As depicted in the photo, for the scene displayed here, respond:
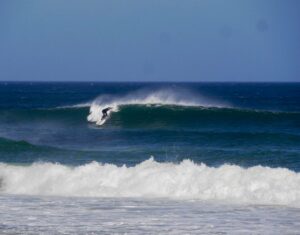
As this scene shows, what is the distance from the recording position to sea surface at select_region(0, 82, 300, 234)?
1328 centimetres

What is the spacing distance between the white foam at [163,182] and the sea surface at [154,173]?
0.03m

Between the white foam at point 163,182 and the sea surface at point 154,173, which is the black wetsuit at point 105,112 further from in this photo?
the white foam at point 163,182

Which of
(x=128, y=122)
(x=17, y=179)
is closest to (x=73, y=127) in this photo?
(x=128, y=122)

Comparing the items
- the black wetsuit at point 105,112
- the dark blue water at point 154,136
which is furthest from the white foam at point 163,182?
the black wetsuit at point 105,112

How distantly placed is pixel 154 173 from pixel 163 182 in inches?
29.6

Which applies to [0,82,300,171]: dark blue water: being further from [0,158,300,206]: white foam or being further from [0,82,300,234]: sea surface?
[0,158,300,206]: white foam

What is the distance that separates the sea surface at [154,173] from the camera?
43.6ft

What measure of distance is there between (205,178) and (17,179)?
5.19m

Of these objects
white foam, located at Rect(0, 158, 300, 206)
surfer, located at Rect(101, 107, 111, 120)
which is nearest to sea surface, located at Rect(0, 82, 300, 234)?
white foam, located at Rect(0, 158, 300, 206)

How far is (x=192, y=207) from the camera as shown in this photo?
1483 centimetres

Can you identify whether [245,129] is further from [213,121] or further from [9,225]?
[9,225]

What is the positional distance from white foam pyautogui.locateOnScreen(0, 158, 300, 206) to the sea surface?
26 millimetres

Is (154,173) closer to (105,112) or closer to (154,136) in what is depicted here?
(154,136)

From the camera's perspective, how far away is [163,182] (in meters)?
17.4
